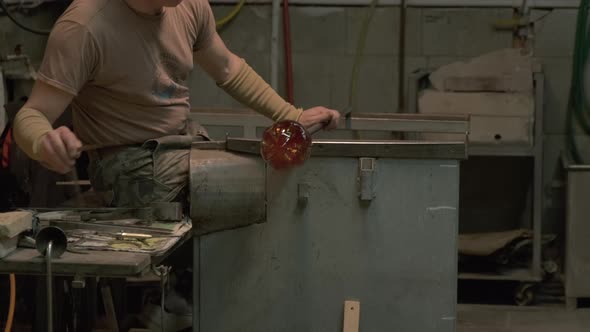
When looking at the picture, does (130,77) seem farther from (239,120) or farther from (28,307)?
(28,307)

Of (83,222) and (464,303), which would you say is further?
(464,303)

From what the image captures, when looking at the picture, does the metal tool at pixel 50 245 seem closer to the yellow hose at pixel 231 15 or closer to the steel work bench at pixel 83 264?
the steel work bench at pixel 83 264

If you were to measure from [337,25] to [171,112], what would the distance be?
1.79 m

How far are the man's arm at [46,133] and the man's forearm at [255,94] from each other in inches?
21.9

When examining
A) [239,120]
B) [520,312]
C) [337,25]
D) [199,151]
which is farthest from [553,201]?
[199,151]

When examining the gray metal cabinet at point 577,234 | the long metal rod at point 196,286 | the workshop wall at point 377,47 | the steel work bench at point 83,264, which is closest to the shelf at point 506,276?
the gray metal cabinet at point 577,234

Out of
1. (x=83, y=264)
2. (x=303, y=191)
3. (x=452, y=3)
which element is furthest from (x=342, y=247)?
(x=452, y=3)

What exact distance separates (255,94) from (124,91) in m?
0.46

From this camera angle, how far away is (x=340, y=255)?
1.82m

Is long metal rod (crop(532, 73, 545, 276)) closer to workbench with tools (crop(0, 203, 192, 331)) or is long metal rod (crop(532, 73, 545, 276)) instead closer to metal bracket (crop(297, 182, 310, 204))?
metal bracket (crop(297, 182, 310, 204))

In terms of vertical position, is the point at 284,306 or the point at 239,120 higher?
the point at 239,120

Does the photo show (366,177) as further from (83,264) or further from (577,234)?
(577,234)

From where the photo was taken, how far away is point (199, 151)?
171 centimetres

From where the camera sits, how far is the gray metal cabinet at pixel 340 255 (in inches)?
70.8
